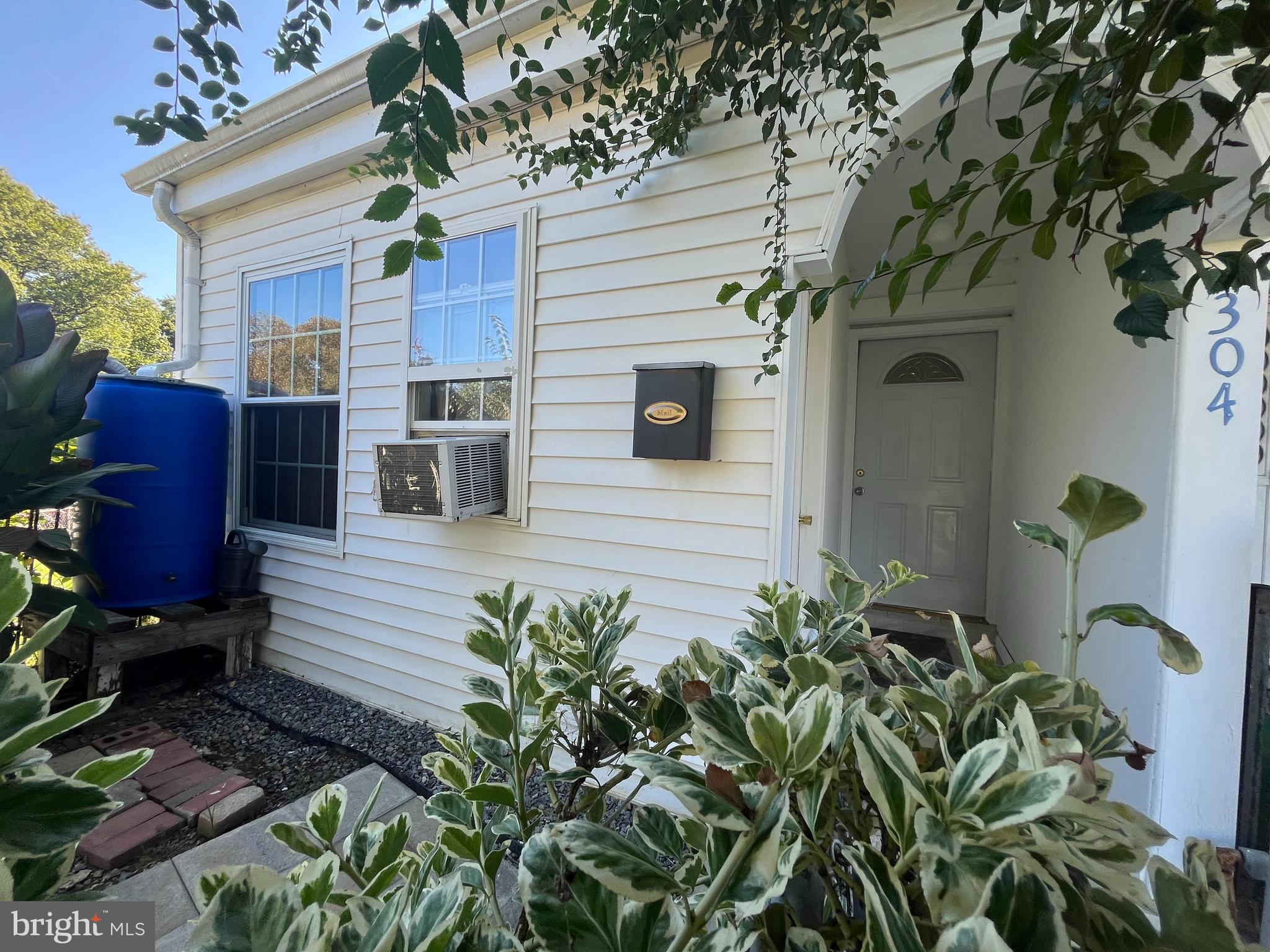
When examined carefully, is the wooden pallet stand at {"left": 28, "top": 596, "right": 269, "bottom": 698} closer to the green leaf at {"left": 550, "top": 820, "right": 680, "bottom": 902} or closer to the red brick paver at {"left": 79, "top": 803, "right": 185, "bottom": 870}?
the red brick paver at {"left": 79, "top": 803, "right": 185, "bottom": 870}

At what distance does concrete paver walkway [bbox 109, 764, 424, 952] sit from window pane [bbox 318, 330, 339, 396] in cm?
223

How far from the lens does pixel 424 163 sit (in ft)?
2.49

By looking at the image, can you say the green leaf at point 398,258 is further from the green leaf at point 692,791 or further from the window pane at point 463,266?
the window pane at point 463,266

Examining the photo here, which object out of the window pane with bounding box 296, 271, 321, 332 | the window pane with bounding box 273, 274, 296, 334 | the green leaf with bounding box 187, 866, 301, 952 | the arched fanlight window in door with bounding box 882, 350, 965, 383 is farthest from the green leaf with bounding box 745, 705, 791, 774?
the window pane with bounding box 273, 274, 296, 334

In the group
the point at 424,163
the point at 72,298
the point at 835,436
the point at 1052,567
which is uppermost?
the point at 72,298

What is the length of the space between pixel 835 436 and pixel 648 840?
2983mm

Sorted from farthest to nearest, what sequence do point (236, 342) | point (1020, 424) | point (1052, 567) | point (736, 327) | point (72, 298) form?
point (72, 298), point (236, 342), point (1020, 424), point (1052, 567), point (736, 327)

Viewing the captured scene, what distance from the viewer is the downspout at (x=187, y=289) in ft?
12.1

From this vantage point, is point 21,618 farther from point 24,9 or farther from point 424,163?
point 424,163

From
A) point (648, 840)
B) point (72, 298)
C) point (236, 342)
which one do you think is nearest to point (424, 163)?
point (648, 840)

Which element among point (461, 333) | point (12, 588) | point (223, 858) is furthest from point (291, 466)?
point (12, 588)

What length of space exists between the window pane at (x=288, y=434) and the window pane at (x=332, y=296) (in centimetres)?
62

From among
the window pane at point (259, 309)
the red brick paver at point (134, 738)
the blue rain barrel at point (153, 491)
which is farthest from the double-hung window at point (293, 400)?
the red brick paver at point (134, 738)

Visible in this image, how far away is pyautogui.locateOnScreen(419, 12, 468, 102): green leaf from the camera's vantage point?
58 centimetres
